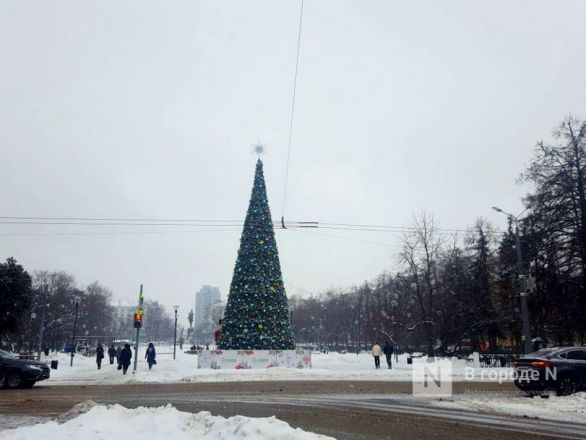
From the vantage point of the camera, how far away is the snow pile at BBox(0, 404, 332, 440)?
7297 mm

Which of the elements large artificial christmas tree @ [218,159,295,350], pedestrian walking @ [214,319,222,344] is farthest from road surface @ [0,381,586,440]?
pedestrian walking @ [214,319,222,344]

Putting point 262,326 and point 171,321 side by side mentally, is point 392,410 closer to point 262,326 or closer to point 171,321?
point 262,326

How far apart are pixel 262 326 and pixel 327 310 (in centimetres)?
6878

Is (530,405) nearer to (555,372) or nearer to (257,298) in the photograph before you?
(555,372)

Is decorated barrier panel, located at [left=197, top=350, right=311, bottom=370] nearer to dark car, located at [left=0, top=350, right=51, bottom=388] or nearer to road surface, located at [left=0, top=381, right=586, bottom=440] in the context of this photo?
road surface, located at [left=0, top=381, right=586, bottom=440]

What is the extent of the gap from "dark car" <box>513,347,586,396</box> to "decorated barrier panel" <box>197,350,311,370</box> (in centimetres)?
1593

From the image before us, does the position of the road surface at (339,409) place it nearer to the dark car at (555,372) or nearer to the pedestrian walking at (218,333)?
the dark car at (555,372)

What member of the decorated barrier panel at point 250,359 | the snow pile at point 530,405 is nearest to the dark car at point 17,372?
the decorated barrier panel at point 250,359

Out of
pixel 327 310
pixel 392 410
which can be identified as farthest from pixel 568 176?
pixel 327 310

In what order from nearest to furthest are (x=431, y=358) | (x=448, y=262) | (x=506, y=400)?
(x=506, y=400) → (x=431, y=358) → (x=448, y=262)

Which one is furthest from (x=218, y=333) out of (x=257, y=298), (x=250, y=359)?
(x=257, y=298)

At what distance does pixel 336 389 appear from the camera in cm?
1934

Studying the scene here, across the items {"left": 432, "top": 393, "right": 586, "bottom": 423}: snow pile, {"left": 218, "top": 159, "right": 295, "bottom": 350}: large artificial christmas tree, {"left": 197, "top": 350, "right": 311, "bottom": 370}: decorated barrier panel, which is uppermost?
{"left": 218, "top": 159, "right": 295, "bottom": 350}: large artificial christmas tree

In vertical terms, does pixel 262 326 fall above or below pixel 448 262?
below
